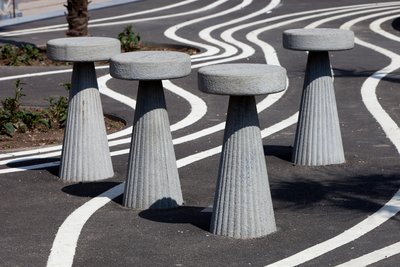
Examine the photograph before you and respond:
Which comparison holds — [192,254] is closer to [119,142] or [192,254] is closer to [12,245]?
[12,245]

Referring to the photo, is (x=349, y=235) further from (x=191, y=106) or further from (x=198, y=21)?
(x=198, y=21)

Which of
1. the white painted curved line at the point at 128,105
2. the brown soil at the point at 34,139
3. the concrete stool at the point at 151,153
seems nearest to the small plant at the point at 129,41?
the white painted curved line at the point at 128,105

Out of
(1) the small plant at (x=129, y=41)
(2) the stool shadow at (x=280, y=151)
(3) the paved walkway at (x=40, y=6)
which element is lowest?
(3) the paved walkway at (x=40, y=6)

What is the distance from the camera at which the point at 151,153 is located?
9625 mm

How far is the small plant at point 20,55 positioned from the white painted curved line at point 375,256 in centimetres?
1131

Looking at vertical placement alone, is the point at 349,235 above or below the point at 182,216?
above

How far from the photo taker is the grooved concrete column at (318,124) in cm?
1120

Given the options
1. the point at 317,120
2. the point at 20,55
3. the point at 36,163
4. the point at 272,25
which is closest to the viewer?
the point at 317,120

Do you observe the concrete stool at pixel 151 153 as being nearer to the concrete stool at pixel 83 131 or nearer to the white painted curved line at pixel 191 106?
the concrete stool at pixel 83 131

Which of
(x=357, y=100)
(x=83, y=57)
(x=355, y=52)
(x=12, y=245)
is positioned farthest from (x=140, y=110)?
(x=355, y=52)

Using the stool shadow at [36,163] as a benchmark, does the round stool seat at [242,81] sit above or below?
above

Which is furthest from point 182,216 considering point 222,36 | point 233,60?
point 222,36

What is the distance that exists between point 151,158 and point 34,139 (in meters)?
3.67

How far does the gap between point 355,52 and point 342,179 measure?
29.7 feet
